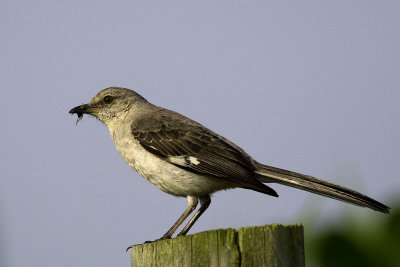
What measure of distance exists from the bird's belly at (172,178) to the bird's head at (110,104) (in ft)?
4.19

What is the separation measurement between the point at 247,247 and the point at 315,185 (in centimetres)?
Answer: 221

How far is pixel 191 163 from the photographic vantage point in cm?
634

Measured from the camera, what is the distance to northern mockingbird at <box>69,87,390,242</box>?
5.96 meters

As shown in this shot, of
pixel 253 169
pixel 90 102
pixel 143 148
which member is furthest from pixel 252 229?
pixel 90 102

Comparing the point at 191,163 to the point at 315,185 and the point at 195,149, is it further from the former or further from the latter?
the point at 315,185

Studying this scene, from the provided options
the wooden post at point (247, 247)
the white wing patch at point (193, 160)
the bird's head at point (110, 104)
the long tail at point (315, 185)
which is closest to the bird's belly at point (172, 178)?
the white wing patch at point (193, 160)

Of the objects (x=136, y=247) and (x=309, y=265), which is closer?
(x=136, y=247)

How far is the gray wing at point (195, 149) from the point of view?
6.11 meters

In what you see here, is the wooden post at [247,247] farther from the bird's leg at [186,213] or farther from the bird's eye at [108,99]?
the bird's eye at [108,99]

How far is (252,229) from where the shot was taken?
3.73 meters

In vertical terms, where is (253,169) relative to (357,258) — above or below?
above

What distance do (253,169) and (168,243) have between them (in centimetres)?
238

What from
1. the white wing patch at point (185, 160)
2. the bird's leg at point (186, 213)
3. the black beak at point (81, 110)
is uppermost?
the black beak at point (81, 110)

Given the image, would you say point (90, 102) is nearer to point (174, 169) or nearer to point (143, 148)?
point (143, 148)
